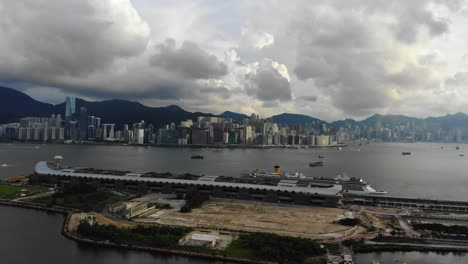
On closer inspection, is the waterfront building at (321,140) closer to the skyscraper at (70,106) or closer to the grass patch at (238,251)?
the skyscraper at (70,106)

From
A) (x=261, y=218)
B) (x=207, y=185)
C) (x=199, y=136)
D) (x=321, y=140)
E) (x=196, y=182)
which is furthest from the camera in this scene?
(x=321, y=140)

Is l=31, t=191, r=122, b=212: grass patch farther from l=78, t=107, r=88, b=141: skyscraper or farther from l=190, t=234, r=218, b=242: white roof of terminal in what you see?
l=78, t=107, r=88, b=141: skyscraper

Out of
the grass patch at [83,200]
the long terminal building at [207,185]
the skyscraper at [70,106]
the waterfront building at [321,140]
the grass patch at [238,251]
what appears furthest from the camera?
the skyscraper at [70,106]

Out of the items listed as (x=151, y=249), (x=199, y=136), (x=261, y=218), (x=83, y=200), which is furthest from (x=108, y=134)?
(x=151, y=249)

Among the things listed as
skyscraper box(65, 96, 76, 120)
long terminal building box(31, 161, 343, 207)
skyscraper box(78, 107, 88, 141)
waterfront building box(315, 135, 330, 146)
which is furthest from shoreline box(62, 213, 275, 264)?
skyscraper box(65, 96, 76, 120)

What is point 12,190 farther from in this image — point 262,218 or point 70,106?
point 70,106

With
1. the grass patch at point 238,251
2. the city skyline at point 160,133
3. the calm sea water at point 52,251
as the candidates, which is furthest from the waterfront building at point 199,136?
the grass patch at point 238,251
